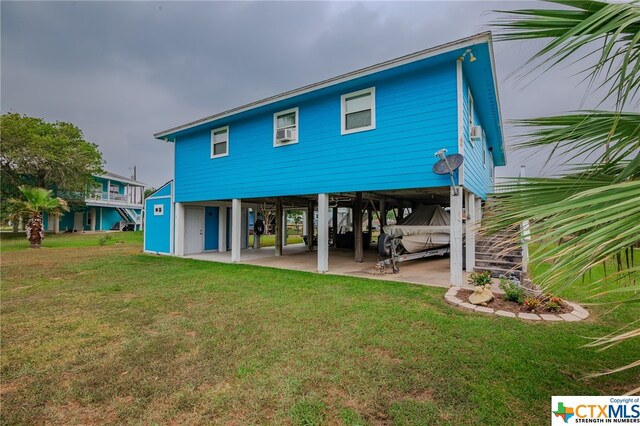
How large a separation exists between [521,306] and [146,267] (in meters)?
10.1

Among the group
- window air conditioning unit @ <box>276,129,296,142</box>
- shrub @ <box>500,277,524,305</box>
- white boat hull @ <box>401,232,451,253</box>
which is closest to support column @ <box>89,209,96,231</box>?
window air conditioning unit @ <box>276,129,296,142</box>

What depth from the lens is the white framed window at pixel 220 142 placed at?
10.9m

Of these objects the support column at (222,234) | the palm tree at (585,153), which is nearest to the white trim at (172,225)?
the support column at (222,234)

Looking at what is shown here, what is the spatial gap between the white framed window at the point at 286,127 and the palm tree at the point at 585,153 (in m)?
7.67

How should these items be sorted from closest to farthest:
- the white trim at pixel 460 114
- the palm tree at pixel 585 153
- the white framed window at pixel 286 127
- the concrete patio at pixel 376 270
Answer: the palm tree at pixel 585 153
the white trim at pixel 460 114
the concrete patio at pixel 376 270
the white framed window at pixel 286 127

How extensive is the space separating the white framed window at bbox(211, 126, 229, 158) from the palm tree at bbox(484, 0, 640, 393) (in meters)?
10.4

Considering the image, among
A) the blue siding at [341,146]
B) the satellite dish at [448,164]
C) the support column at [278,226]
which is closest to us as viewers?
the satellite dish at [448,164]

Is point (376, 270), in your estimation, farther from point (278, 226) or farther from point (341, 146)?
point (278, 226)

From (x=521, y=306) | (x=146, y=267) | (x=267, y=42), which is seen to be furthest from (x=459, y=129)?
(x=267, y=42)

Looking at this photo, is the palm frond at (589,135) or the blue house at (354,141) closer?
the palm frond at (589,135)

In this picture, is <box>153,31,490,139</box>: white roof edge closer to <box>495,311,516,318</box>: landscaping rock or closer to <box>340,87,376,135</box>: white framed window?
<box>340,87,376,135</box>: white framed window

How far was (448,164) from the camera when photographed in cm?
631

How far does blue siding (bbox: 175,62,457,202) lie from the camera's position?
6.75 metres

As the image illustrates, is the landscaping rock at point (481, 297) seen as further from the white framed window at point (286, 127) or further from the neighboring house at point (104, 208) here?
the neighboring house at point (104, 208)
